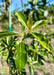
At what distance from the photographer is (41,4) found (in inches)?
36.4

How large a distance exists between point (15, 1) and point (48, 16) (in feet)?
1.08

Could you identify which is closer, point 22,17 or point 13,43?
point 22,17

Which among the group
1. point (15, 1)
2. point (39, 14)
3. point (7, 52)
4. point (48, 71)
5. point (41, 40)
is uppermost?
point (15, 1)

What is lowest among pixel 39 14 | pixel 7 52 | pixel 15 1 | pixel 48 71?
pixel 48 71

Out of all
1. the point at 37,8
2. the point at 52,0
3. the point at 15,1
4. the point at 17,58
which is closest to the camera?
the point at 17,58

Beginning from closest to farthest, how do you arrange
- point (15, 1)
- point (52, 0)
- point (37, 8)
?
point (52, 0), point (37, 8), point (15, 1)

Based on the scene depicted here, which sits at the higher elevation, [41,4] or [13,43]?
[41,4]

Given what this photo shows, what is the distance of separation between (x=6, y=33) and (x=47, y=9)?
0.58 m

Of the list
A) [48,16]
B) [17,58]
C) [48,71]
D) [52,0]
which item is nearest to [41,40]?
[17,58]

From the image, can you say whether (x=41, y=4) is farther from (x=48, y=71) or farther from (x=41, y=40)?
(x=48, y=71)

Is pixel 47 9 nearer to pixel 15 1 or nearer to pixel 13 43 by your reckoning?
pixel 15 1

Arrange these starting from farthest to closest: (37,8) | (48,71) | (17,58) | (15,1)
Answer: (48,71)
(15,1)
(37,8)
(17,58)

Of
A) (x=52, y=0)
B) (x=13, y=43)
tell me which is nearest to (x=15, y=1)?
(x=52, y=0)

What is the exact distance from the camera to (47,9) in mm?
966
